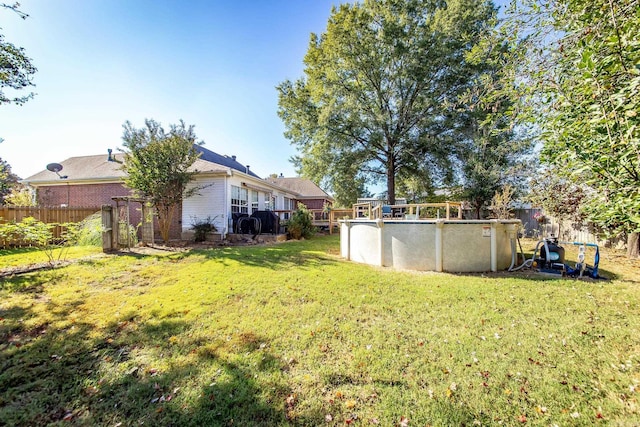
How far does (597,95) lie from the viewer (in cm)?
199

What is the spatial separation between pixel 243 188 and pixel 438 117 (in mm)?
13301

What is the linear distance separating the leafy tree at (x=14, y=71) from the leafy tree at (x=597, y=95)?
11.4 meters

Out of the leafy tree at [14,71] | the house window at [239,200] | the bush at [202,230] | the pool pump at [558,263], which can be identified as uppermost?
the leafy tree at [14,71]

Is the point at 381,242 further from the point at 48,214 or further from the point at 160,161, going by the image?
the point at 48,214

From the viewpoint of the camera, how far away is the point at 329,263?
7203 mm

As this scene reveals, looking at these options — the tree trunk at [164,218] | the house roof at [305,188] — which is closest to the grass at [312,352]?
the tree trunk at [164,218]

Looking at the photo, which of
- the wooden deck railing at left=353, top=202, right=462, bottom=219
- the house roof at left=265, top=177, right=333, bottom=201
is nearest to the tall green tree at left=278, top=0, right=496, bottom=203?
the wooden deck railing at left=353, top=202, right=462, bottom=219

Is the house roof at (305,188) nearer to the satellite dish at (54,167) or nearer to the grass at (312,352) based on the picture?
the satellite dish at (54,167)

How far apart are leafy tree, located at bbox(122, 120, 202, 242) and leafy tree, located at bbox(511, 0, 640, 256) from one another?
10.5 metres

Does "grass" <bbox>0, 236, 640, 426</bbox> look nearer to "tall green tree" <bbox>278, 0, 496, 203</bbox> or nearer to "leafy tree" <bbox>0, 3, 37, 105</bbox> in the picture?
"leafy tree" <bbox>0, 3, 37, 105</bbox>

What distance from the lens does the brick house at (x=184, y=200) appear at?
11.9 m

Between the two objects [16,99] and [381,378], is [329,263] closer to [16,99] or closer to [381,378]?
[381,378]

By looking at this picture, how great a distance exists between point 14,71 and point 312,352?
10451 mm

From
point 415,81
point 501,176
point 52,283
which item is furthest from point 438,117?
point 52,283
